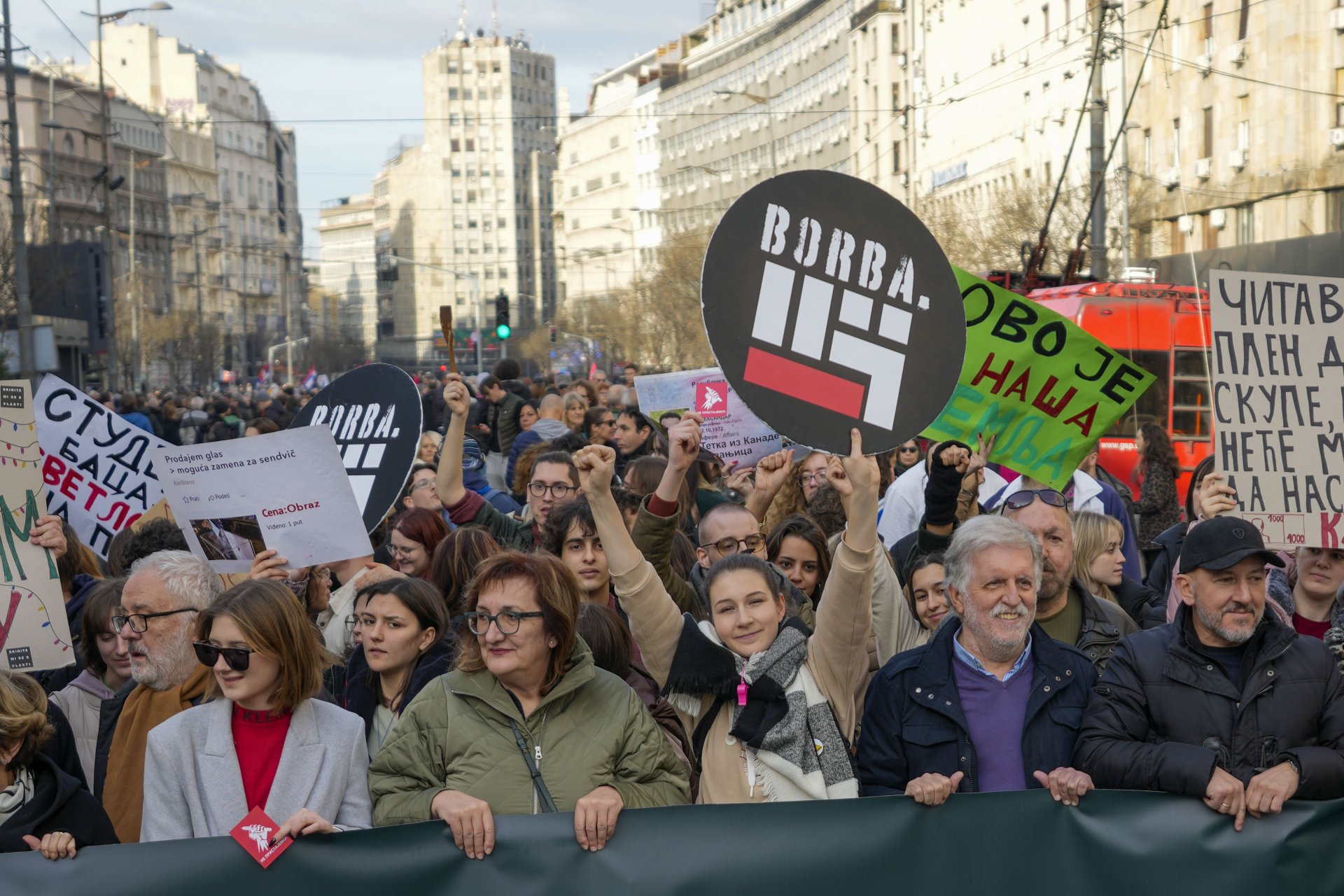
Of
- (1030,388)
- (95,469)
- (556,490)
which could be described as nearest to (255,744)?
(556,490)

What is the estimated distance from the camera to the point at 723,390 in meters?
10.3

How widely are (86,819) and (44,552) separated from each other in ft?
5.26

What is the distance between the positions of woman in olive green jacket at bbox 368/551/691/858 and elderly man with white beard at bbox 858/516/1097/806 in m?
0.60

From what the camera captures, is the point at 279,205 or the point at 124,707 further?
the point at 279,205

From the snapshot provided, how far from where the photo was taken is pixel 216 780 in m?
4.23

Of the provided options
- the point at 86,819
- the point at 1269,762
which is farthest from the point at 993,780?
the point at 86,819

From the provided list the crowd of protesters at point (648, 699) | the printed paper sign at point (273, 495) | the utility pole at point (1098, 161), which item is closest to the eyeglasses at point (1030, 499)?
the crowd of protesters at point (648, 699)

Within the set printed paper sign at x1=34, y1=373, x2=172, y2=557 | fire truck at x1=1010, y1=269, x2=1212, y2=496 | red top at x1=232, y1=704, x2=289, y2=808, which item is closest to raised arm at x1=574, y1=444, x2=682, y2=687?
red top at x1=232, y1=704, x2=289, y2=808

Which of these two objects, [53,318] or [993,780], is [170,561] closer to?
[993,780]

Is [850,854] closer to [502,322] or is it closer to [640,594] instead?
[640,594]

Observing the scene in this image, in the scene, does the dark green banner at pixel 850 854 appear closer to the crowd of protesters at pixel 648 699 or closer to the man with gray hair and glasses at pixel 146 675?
the crowd of protesters at pixel 648 699

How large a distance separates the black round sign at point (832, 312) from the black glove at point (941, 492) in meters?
0.78

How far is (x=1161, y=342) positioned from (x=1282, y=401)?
1407 cm

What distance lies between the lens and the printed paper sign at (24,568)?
538 cm
